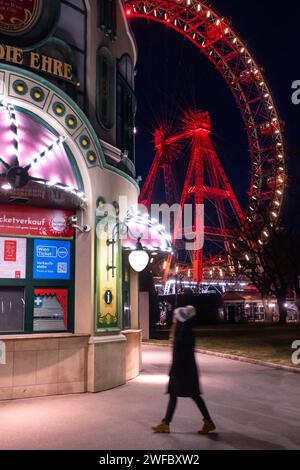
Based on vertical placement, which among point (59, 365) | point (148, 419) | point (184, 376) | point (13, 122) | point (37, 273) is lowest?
point (148, 419)

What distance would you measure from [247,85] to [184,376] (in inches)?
1477

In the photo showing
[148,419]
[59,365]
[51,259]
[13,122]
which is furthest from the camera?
[51,259]

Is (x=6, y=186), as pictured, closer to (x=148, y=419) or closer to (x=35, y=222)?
(x=35, y=222)

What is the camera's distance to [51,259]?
1143 centimetres

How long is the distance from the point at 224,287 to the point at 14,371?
55.8m

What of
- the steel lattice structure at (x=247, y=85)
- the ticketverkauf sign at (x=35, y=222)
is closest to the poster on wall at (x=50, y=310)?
the ticketverkauf sign at (x=35, y=222)

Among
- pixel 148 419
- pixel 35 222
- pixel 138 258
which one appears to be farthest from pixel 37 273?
pixel 148 419

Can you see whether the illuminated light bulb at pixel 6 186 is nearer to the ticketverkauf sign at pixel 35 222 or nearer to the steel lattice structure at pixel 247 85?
the ticketverkauf sign at pixel 35 222

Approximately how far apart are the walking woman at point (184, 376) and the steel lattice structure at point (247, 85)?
1143 inches

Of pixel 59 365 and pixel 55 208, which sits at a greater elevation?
pixel 55 208

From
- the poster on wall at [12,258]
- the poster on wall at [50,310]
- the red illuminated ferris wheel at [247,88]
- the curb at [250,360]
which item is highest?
the red illuminated ferris wheel at [247,88]

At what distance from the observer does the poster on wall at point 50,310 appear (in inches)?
443

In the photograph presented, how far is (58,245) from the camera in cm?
1154

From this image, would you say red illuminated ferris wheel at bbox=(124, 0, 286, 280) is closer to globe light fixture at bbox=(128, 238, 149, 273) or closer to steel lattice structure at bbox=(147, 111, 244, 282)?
steel lattice structure at bbox=(147, 111, 244, 282)
